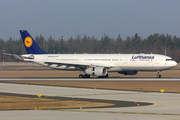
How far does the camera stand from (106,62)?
50.3 m

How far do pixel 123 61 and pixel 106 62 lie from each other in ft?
10.6

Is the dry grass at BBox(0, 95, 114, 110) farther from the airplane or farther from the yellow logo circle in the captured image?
the yellow logo circle

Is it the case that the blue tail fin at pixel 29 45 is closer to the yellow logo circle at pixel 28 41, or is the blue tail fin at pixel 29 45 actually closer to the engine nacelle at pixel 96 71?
the yellow logo circle at pixel 28 41

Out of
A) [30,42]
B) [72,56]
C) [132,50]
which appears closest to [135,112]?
[72,56]

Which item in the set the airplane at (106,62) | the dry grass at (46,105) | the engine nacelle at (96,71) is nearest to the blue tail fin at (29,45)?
the airplane at (106,62)

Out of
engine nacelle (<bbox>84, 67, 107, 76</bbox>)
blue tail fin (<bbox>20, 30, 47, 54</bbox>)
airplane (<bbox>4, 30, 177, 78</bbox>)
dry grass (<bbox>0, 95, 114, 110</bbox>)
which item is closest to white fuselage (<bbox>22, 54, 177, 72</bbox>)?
airplane (<bbox>4, 30, 177, 78</bbox>)

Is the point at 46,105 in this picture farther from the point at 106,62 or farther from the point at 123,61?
the point at 106,62

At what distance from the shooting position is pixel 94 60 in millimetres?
51562

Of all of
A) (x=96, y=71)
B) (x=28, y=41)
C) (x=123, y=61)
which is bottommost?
(x=96, y=71)

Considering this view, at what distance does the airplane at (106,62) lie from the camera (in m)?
47.7

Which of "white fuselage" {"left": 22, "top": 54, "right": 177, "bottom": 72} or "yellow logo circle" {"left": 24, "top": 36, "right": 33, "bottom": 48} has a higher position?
"yellow logo circle" {"left": 24, "top": 36, "right": 33, "bottom": 48}

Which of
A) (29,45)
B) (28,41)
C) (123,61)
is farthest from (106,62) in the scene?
(28,41)

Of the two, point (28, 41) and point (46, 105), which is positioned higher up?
point (28, 41)

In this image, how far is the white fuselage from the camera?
4772 centimetres
